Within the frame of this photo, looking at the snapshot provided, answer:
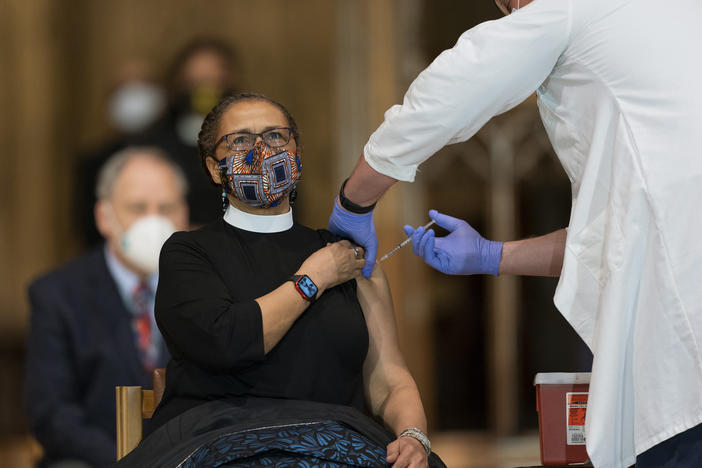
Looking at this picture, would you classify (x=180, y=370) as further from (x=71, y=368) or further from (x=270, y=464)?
(x=71, y=368)

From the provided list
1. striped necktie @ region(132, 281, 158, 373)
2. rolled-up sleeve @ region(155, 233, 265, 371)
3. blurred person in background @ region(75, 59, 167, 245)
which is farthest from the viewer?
blurred person in background @ region(75, 59, 167, 245)

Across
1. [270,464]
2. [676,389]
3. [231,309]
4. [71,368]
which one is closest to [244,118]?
[231,309]

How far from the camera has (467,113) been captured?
2.01 m

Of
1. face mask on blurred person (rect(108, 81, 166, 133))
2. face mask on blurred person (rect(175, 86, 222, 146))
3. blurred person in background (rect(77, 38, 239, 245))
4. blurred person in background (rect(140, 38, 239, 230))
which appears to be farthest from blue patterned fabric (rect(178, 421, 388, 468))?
face mask on blurred person (rect(108, 81, 166, 133))

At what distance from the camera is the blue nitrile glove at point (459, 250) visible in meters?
2.37

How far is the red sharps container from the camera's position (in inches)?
80.5

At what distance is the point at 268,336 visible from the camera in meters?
2.07

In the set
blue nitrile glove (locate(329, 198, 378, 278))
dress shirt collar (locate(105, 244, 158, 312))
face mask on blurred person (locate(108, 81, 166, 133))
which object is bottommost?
dress shirt collar (locate(105, 244, 158, 312))

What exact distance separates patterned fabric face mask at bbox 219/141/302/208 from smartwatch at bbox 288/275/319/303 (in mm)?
248

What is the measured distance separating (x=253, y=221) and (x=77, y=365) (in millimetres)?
1377

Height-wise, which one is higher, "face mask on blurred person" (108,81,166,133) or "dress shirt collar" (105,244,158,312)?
"face mask on blurred person" (108,81,166,133)

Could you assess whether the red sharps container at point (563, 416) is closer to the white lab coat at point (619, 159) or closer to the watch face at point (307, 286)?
the white lab coat at point (619, 159)

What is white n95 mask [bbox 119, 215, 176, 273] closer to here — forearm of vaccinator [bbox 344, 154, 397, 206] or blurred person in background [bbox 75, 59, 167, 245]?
forearm of vaccinator [bbox 344, 154, 397, 206]

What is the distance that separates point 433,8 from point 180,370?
3.63 m
